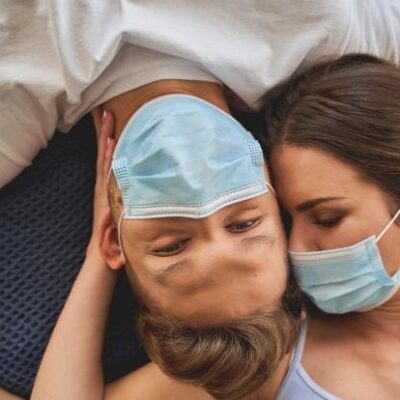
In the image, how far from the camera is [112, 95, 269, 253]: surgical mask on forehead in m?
1.09

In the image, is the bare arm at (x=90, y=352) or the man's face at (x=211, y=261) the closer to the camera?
the man's face at (x=211, y=261)

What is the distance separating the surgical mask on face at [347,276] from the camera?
1.20 meters

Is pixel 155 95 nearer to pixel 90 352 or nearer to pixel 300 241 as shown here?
pixel 300 241

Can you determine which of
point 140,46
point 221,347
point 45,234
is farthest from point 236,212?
point 45,234

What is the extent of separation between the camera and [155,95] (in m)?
1.21

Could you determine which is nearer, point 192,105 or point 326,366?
point 192,105

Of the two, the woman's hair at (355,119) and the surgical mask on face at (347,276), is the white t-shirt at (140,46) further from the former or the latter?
the surgical mask on face at (347,276)

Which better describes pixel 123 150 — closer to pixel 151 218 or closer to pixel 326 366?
pixel 151 218

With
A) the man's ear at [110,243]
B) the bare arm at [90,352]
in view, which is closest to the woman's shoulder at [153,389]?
the bare arm at [90,352]

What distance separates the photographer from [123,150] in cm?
117

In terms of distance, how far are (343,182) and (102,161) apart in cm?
51

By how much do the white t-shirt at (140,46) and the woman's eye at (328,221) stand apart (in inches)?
12.0

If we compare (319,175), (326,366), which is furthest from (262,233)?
(326,366)

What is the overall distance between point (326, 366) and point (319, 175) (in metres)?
0.47
